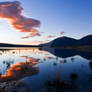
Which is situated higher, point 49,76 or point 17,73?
point 17,73

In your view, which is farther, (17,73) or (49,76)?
(17,73)

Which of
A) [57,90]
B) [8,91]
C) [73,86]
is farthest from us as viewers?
[73,86]

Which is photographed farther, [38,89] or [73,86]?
[73,86]

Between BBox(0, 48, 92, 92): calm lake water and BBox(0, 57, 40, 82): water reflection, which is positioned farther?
BBox(0, 57, 40, 82): water reflection

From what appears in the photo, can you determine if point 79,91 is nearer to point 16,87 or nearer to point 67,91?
point 67,91

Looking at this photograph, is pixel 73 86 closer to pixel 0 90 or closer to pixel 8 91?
pixel 8 91

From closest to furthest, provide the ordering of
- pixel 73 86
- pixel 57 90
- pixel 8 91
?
pixel 8 91 < pixel 57 90 < pixel 73 86

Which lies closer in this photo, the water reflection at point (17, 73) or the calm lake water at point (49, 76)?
the calm lake water at point (49, 76)

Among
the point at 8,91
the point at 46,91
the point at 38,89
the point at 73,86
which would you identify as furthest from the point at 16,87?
the point at 73,86

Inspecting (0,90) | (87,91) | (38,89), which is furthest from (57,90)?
(0,90)

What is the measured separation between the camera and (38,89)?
37.4 feet

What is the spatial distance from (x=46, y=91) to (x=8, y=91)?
4.18 metres

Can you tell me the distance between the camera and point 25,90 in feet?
35.8

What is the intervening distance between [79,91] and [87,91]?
89cm
